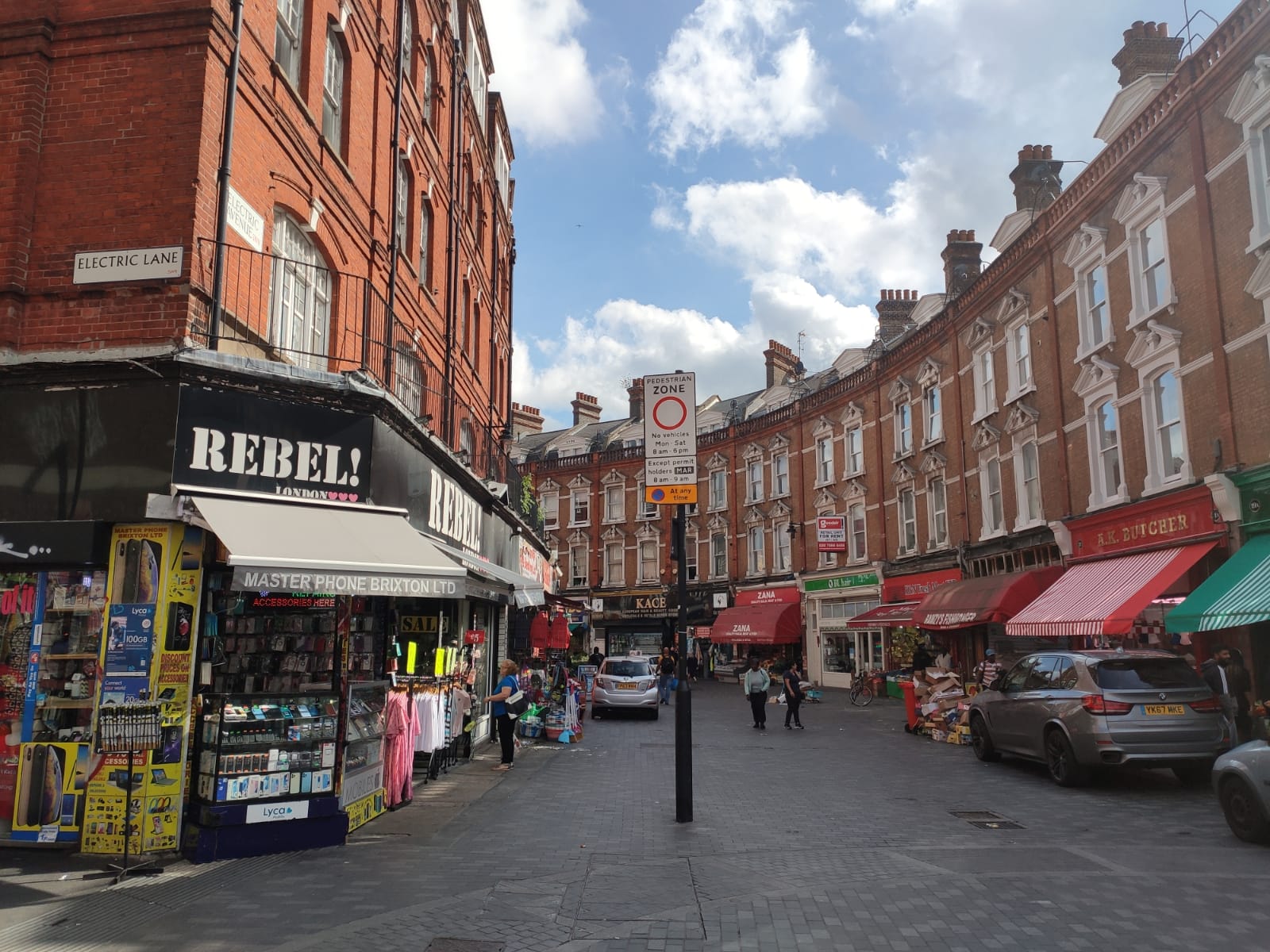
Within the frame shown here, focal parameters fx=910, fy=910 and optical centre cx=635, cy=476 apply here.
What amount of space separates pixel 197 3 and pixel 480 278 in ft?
43.3

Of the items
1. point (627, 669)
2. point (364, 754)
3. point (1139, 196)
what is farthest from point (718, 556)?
point (364, 754)

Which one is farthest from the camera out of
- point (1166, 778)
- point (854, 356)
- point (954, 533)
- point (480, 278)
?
point (854, 356)

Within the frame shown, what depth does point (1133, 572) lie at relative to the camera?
16578 mm

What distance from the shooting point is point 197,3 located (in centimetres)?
866

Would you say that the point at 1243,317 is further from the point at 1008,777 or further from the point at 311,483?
the point at 311,483

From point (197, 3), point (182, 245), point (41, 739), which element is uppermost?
point (197, 3)

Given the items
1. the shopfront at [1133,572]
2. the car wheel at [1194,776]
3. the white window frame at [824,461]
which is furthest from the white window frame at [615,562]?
the car wheel at [1194,776]

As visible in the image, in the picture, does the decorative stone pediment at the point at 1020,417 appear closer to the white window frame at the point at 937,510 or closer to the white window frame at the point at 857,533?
the white window frame at the point at 937,510

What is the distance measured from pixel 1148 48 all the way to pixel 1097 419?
8447 millimetres

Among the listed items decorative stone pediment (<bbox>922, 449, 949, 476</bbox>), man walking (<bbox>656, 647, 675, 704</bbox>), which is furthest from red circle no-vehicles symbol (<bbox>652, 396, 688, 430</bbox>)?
decorative stone pediment (<bbox>922, 449, 949, 476</bbox>)

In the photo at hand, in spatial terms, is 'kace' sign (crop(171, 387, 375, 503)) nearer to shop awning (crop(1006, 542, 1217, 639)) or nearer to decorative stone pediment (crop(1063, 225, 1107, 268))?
shop awning (crop(1006, 542, 1217, 639))

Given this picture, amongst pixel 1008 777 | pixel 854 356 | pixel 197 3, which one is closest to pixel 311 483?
pixel 197 3

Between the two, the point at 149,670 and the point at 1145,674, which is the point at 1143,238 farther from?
the point at 149,670

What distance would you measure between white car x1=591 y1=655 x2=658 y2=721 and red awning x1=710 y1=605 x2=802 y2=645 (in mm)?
14644
